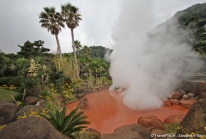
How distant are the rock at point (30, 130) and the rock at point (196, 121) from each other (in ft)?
9.43

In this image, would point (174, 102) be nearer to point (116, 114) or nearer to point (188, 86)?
point (188, 86)

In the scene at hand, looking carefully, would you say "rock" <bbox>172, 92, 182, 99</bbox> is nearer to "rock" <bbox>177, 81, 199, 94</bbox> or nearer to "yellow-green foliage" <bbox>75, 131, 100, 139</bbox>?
"rock" <bbox>177, 81, 199, 94</bbox>

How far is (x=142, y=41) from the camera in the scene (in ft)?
37.7

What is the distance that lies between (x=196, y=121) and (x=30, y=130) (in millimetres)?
3633

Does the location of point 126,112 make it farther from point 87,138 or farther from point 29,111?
point 29,111

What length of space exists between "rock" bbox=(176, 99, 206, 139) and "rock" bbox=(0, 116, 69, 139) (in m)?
2.88

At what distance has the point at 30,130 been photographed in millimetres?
2824

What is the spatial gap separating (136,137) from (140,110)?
13.9 ft

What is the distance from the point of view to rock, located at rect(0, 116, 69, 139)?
2759mm

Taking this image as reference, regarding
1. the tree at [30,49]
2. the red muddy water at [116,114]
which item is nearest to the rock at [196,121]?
the red muddy water at [116,114]

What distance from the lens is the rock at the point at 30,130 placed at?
2.76 meters

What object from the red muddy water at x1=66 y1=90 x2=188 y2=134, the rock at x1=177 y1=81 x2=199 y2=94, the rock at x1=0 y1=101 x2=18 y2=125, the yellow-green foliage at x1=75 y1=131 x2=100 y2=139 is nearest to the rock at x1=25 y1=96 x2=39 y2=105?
the rock at x1=0 y1=101 x2=18 y2=125

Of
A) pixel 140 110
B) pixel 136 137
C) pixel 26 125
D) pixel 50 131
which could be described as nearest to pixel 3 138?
pixel 26 125

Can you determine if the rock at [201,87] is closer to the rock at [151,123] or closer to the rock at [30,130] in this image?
the rock at [151,123]
